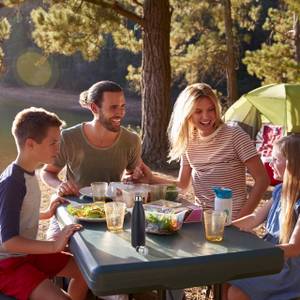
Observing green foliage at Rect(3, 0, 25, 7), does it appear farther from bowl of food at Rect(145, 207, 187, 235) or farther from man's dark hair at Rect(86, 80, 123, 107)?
bowl of food at Rect(145, 207, 187, 235)

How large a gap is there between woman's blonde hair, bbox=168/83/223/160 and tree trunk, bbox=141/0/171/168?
4.78 metres

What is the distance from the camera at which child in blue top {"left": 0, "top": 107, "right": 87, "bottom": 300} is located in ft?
6.30

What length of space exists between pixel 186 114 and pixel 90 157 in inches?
22.4

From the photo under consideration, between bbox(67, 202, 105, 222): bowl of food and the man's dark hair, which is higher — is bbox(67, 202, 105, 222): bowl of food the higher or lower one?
the lower one

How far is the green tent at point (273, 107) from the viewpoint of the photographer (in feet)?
22.0

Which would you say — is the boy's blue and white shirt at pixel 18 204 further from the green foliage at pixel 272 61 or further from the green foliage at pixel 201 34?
the green foliage at pixel 201 34

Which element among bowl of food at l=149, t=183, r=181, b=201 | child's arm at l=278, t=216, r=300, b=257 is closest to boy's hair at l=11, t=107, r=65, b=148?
bowl of food at l=149, t=183, r=181, b=201

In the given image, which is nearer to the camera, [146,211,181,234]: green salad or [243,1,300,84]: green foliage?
[146,211,181,234]: green salad

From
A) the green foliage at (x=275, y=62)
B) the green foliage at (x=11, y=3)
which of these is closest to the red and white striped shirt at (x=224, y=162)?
the green foliage at (x=11, y=3)

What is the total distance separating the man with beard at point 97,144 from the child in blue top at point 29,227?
1.72 ft

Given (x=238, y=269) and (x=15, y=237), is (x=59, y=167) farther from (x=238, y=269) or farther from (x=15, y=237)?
(x=238, y=269)

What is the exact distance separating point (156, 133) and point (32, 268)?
585 centimetres

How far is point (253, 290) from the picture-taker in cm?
204

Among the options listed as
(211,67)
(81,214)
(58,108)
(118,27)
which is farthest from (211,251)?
(58,108)
